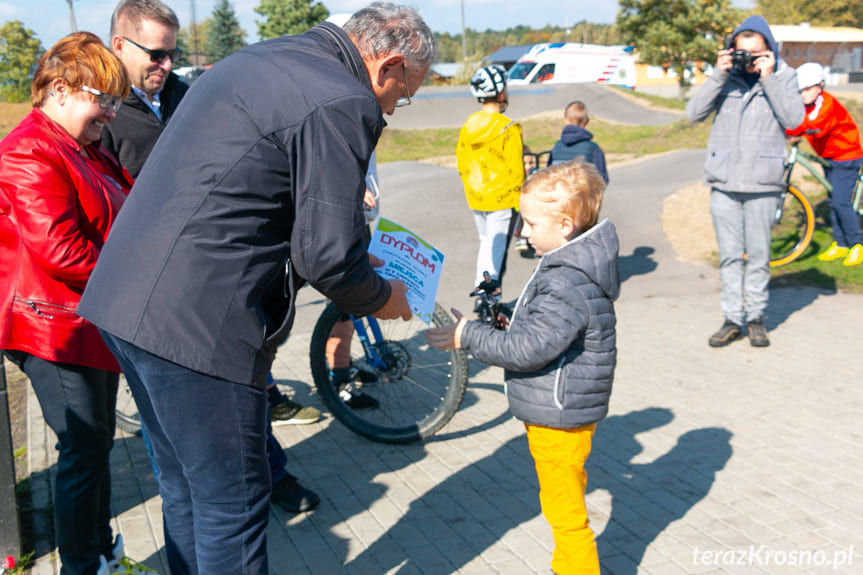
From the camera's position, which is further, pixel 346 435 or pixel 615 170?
pixel 615 170

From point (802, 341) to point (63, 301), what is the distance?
17.3 feet

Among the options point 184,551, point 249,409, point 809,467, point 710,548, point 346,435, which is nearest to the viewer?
point 249,409

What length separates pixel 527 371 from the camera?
270 centimetres

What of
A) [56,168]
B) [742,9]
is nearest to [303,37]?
[56,168]

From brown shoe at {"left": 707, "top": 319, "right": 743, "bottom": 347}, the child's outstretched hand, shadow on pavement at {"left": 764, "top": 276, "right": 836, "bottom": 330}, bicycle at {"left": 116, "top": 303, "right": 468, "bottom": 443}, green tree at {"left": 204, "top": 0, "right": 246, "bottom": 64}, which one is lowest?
shadow on pavement at {"left": 764, "top": 276, "right": 836, "bottom": 330}

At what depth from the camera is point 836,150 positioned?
7.73 m

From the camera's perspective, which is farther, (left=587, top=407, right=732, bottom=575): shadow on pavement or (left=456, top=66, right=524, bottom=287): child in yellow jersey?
(left=456, top=66, right=524, bottom=287): child in yellow jersey

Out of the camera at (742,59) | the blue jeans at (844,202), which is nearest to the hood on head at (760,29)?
the camera at (742,59)

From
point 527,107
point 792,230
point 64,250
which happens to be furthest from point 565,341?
point 527,107

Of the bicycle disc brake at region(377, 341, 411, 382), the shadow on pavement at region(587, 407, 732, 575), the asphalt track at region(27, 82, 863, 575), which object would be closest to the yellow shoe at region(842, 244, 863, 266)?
the asphalt track at region(27, 82, 863, 575)

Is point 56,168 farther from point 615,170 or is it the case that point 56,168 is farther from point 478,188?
point 615,170

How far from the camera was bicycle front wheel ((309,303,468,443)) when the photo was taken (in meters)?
A: 4.10

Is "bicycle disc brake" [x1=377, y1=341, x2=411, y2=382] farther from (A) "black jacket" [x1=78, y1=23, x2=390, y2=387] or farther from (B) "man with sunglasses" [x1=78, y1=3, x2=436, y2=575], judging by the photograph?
(A) "black jacket" [x1=78, y1=23, x2=390, y2=387]

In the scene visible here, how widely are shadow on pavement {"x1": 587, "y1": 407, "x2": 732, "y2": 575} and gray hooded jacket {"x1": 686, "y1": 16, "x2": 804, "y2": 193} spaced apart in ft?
6.65
